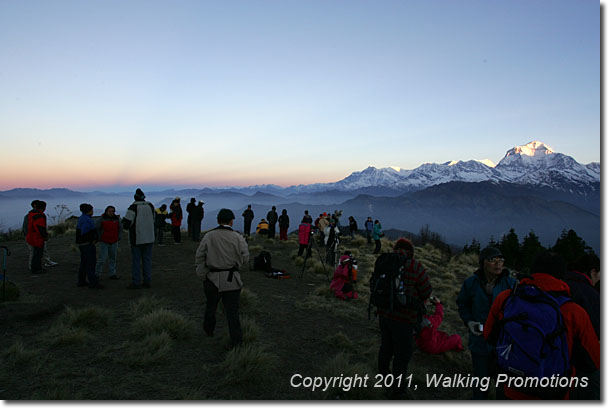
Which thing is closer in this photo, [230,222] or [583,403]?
[583,403]

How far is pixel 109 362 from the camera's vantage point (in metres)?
4.46

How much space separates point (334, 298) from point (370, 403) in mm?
5301

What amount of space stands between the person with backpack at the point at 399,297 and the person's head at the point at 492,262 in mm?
681

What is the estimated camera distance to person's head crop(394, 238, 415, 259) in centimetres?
402

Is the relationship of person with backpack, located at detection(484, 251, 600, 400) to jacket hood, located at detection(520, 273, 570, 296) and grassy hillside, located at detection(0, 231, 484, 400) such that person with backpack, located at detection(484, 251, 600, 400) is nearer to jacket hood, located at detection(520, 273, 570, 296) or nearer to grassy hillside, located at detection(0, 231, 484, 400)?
jacket hood, located at detection(520, 273, 570, 296)

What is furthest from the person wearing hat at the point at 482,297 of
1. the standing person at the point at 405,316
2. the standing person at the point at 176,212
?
the standing person at the point at 176,212

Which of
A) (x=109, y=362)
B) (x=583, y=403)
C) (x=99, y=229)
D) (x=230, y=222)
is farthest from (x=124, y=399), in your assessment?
(x=99, y=229)

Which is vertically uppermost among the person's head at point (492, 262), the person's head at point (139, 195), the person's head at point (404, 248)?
the person's head at point (139, 195)

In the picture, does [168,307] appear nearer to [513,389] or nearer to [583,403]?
[513,389]

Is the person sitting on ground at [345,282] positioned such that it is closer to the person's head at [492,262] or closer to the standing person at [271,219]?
the person's head at [492,262]

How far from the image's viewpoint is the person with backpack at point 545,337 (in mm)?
2488

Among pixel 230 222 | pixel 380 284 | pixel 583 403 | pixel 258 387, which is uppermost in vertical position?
pixel 230 222

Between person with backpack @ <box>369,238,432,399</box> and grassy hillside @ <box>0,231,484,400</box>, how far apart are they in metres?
0.68

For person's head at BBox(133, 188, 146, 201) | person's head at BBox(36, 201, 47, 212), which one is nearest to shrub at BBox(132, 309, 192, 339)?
person's head at BBox(133, 188, 146, 201)
